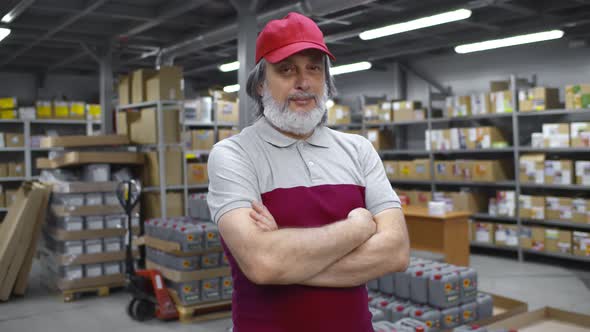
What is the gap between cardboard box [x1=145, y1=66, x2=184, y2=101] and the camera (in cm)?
727

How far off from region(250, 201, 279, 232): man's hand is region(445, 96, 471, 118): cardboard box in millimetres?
7933

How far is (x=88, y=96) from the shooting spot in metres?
13.6

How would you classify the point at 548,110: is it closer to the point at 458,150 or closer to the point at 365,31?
the point at 458,150

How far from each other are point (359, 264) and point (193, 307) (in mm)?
4132

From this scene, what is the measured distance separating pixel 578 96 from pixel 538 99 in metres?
0.55

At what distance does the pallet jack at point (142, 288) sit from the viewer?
5.39 meters

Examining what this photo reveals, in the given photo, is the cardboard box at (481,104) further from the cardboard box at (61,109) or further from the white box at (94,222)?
the cardboard box at (61,109)

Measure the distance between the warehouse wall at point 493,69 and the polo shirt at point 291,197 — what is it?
8142mm

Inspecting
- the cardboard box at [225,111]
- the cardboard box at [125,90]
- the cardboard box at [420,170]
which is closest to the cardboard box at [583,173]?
the cardboard box at [420,170]

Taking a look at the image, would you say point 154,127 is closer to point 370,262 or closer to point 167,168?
point 167,168

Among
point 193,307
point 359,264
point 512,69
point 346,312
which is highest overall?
point 512,69

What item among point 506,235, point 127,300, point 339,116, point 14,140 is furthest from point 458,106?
point 14,140

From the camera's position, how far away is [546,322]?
4535 millimetres

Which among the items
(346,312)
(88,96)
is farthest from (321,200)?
(88,96)
